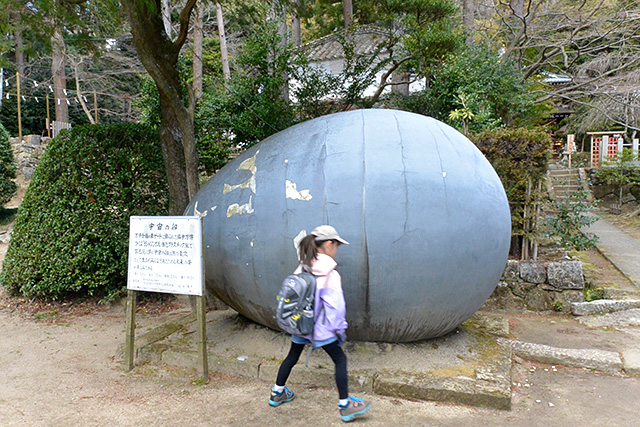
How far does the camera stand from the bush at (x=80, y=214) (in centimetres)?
571

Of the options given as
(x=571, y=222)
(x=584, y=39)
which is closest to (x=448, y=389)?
(x=571, y=222)

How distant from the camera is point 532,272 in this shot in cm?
662

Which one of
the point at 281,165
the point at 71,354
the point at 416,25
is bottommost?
Answer: the point at 71,354

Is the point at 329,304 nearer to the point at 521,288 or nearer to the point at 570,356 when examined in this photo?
the point at 570,356

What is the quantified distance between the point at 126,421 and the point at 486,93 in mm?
8260

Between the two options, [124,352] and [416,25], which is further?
[416,25]

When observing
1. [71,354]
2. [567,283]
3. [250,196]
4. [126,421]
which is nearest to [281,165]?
[250,196]

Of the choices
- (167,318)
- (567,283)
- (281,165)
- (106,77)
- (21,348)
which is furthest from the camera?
(106,77)

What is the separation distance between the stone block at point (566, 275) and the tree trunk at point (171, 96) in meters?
5.07

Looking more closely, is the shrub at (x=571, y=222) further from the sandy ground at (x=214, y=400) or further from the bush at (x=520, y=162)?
the sandy ground at (x=214, y=400)

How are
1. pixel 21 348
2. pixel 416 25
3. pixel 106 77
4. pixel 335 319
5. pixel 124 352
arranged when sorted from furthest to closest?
pixel 106 77 → pixel 416 25 → pixel 21 348 → pixel 124 352 → pixel 335 319

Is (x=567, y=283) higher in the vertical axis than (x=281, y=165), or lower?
lower

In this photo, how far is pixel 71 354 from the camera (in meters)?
4.58

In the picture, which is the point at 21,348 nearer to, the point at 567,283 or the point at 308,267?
the point at 308,267
